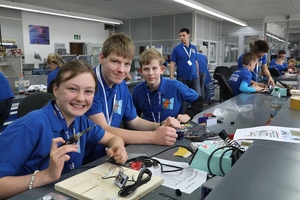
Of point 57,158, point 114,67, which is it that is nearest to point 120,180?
point 57,158

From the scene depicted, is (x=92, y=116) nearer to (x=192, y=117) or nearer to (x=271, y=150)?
(x=192, y=117)

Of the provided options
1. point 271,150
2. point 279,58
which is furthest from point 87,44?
point 271,150

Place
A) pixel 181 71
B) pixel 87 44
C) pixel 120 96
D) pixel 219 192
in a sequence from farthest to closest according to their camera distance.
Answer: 1. pixel 87 44
2. pixel 181 71
3. pixel 120 96
4. pixel 219 192

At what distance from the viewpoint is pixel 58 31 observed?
8.50 meters

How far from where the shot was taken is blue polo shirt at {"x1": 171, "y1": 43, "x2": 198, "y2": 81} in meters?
4.84

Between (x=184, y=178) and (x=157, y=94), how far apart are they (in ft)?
3.57

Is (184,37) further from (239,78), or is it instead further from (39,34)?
(39,34)

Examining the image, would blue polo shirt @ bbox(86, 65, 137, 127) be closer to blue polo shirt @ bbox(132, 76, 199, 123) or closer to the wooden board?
blue polo shirt @ bbox(132, 76, 199, 123)

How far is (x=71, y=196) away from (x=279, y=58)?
664cm

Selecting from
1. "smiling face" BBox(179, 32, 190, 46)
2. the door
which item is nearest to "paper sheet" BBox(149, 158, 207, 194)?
"smiling face" BBox(179, 32, 190, 46)

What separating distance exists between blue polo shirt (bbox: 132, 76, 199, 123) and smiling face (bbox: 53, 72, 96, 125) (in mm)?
921

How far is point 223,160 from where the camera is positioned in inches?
38.4

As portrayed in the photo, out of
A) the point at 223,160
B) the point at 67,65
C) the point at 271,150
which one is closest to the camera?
the point at 271,150

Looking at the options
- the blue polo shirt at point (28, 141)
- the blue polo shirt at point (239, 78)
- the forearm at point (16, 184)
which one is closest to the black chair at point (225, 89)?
the blue polo shirt at point (239, 78)
